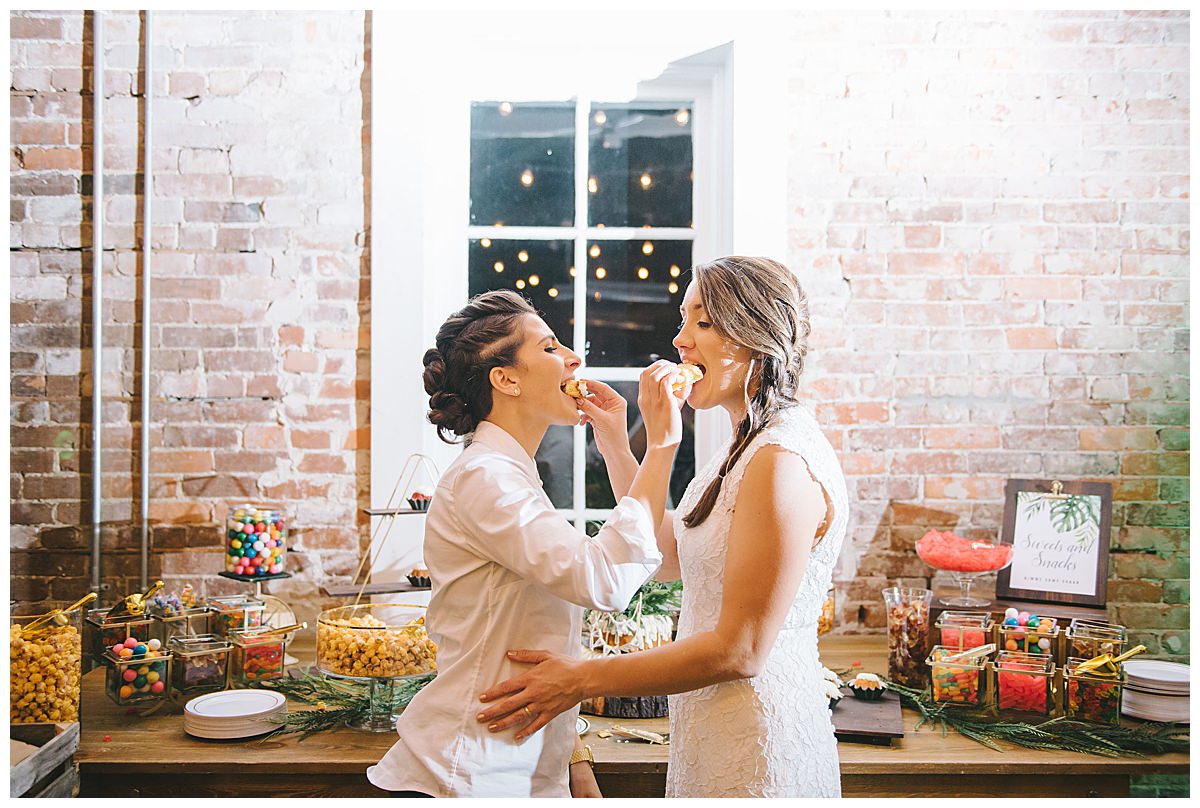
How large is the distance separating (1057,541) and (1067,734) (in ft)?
2.31

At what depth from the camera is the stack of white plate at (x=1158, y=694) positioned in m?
2.24

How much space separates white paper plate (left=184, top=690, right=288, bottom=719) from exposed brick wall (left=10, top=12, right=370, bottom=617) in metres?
0.60

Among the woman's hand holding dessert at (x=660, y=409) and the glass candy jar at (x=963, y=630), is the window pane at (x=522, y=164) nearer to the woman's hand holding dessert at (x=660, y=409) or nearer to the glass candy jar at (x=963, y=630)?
the woman's hand holding dessert at (x=660, y=409)

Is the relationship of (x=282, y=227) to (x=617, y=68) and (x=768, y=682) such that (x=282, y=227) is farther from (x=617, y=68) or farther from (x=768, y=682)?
(x=768, y=682)

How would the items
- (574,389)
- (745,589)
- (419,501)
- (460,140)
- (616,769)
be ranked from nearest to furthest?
(745,589), (574,389), (616,769), (419,501), (460,140)

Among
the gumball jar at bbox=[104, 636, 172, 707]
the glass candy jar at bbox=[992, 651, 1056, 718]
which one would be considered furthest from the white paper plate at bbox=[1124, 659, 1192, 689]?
the gumball jar at bbox=[104, 636, 172, 707]

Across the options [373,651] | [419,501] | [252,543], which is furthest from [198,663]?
[419,501]

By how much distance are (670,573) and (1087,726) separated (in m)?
1.08

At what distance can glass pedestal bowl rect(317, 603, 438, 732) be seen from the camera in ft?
7.30

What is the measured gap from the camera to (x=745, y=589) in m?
1.63

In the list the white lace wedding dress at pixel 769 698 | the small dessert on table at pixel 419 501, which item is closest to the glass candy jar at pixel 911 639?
the white lace wedding dress at pixel 769 698

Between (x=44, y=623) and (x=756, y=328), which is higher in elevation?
(x=756, y=328)

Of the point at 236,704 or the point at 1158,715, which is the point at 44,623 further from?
the point at 1158,715

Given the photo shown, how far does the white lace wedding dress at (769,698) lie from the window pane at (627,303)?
1330mm
